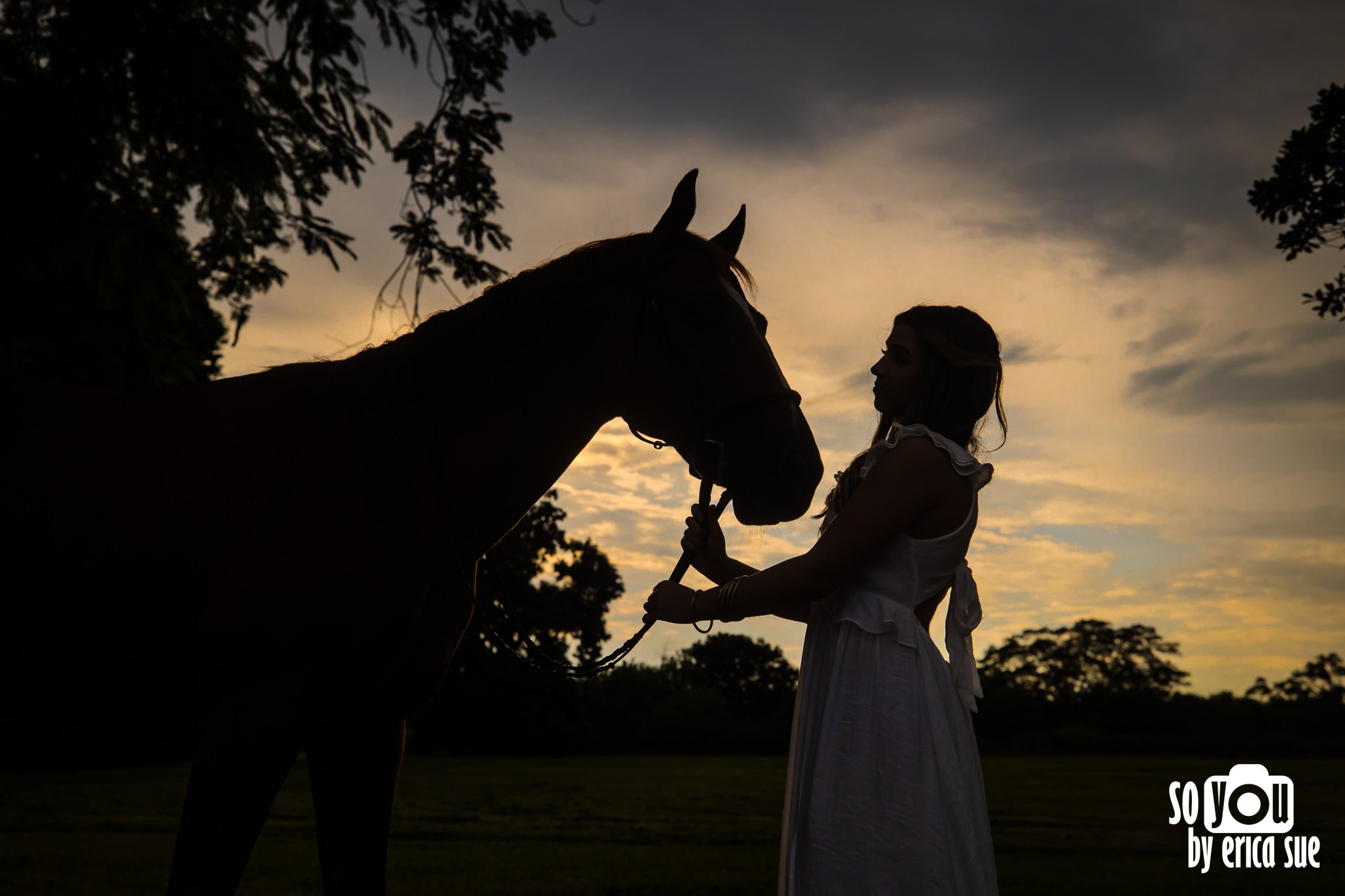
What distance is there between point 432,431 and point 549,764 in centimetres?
2239

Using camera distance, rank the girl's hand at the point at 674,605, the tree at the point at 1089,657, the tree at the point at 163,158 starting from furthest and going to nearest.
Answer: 1. the tree at the point at 1089,657
2. the tree at the point at 163,158
3. the girl's hand at the point at 674,605

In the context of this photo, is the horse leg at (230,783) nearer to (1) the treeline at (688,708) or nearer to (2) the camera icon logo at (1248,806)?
(2) the camera icon logo at (1248,806)

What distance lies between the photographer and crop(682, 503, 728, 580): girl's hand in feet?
9.23

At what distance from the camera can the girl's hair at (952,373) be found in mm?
2717

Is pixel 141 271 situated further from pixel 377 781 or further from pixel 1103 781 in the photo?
pixel 1103 781

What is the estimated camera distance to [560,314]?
294 centimetres

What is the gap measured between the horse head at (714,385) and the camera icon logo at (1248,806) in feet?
17.5

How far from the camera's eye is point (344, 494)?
8.54ft

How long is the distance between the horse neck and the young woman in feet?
1.80

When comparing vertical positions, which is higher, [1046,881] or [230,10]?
[230,10]

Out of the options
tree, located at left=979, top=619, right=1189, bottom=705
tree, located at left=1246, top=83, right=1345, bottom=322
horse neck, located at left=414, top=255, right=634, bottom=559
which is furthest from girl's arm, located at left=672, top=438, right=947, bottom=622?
tree, located at left=979, top=619, right=1189, bottom=705

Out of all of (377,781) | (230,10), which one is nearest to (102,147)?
(230,10)

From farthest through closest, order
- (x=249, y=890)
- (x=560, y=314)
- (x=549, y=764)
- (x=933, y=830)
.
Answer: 1. (x=549, y=764)
2. (x=249, y=890)
3. (x=560, y=314)
4. (x=933, y=830)

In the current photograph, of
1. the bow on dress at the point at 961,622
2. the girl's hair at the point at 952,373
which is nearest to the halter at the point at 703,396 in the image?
the girl's hair at the point at 952,373
